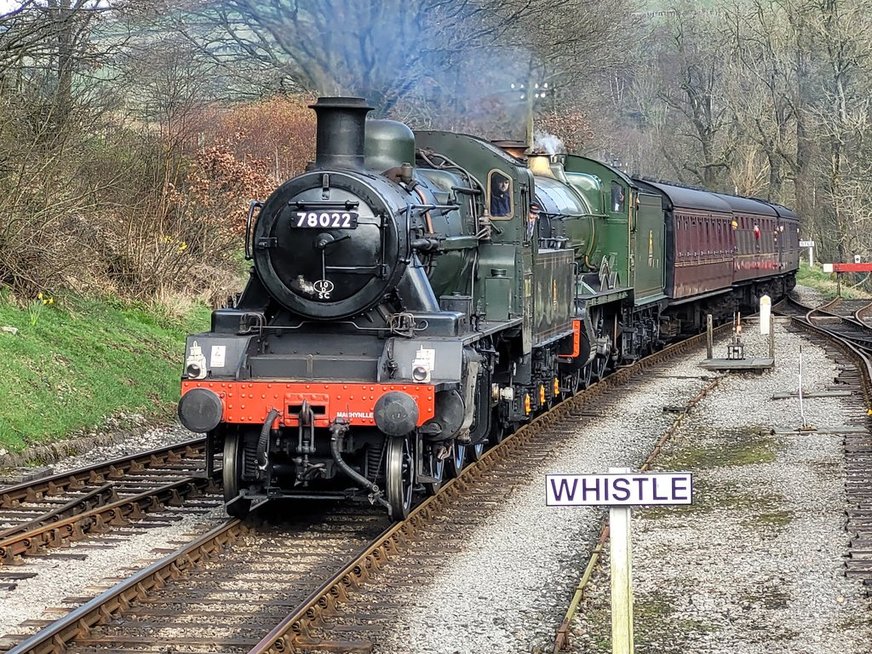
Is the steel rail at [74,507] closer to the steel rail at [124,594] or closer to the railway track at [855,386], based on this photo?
the steel rail at [124,594]

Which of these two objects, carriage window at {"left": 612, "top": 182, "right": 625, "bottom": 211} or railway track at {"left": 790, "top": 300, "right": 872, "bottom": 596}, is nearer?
railway track at {"left": 790, "top": 300, "right": 872, "bottom": 596}

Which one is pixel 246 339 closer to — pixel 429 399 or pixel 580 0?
pixel 429 399

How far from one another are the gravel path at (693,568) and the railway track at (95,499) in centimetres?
238

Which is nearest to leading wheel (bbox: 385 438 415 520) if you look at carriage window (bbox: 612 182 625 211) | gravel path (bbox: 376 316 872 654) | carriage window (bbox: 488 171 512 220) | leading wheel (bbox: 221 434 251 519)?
gravel path (bbox: 376 316 872 654)

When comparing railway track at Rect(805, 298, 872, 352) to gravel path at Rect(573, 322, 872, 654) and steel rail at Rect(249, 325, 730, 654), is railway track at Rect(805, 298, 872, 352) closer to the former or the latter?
gravel path at Rect(573, 322, 872, 654)

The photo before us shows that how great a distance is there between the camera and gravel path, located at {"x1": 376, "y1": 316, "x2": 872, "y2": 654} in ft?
20.9

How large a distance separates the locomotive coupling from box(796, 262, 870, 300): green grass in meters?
32.6

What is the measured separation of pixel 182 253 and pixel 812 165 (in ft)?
113

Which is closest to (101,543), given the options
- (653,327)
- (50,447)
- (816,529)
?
(50,447)

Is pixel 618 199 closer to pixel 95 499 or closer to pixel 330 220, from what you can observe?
pixel 330 220

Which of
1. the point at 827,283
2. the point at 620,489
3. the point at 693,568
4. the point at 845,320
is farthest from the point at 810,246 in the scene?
the point at 620,489

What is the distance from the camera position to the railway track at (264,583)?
609 centimetres

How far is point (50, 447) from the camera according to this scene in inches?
457

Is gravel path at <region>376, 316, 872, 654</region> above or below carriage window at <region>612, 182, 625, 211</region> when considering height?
below
